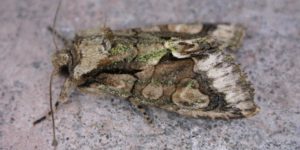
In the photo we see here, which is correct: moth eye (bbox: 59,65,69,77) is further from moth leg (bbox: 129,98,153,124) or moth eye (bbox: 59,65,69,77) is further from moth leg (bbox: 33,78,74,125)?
moth leg (bbox: 129,98,153,124)

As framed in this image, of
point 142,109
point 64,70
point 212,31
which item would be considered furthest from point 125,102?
point 212,31

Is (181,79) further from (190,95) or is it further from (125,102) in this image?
(125,102)

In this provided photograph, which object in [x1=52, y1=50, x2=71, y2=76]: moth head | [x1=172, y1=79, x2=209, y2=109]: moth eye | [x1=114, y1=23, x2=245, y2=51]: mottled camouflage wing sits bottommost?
[x1=52, y1=50, x2=71, y2=76]: moth head

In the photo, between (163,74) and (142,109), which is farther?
(142,109)

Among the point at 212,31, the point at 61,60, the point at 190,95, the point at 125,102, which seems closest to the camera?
the point at 190,95

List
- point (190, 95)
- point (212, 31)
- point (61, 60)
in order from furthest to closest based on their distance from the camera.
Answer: point (212, 31), point (61, 60), point (190, 95)

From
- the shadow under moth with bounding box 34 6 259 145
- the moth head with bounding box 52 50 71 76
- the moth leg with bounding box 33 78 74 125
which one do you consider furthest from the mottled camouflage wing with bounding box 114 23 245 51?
the moth leg with bounding box 33 78 74 125

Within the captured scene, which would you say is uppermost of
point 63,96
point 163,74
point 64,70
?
point 163,74

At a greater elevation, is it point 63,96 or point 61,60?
point 61,60

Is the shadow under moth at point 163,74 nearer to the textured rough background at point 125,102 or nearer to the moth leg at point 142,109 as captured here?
the moth leg at point 142,109
